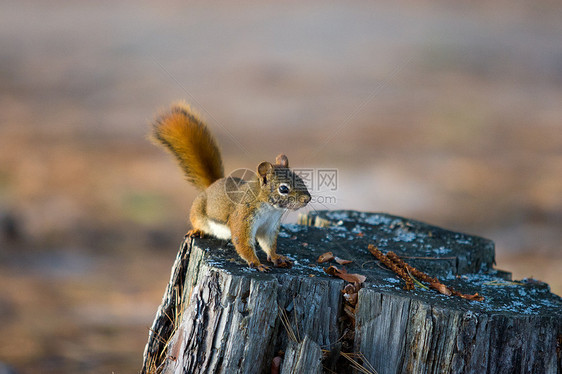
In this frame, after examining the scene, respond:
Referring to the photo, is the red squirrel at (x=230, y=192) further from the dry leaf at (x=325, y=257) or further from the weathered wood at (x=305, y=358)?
the weathered wood at (x=305, y=358)

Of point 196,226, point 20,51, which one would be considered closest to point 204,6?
point 20,51

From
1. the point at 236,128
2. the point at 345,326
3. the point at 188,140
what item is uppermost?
the point at 236,128

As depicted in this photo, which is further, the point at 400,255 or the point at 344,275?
the point at 400,255

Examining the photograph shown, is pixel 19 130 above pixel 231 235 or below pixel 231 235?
above

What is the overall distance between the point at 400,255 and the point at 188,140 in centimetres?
106

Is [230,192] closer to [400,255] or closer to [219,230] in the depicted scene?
[219,230]

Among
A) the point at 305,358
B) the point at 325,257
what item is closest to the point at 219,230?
the point at 325,257

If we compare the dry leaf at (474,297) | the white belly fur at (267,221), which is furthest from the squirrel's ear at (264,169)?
the dry leaf at (474,297)

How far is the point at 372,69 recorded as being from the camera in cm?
802

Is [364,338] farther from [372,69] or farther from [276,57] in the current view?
[276,57]

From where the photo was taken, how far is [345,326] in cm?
198

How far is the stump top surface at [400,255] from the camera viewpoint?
1.98m

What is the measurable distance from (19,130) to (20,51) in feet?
10.3

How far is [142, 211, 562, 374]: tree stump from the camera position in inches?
71.9
